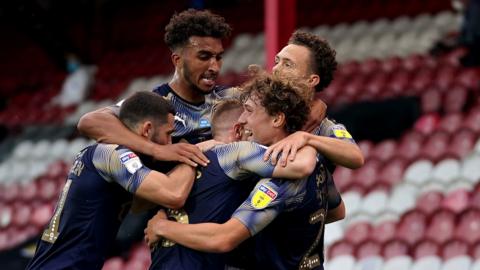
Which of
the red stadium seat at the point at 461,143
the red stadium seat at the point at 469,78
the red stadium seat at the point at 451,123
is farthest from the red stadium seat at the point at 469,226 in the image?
the red stadium seat at the point at 469,78

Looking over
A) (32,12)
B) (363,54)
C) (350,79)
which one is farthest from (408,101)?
(32,12)

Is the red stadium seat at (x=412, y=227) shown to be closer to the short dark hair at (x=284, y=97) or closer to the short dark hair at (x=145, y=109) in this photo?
the short dark hair at (x=284, y=97)

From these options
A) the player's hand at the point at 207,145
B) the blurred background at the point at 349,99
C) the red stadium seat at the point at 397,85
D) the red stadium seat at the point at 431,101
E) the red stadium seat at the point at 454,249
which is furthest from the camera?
the red stadium seat at the point at 397,85

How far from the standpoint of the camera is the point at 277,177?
15.8 feet

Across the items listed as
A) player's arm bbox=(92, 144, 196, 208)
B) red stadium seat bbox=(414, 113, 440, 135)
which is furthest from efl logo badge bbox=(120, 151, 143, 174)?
red stadium seat bbox=(414, 113, 440, 135)

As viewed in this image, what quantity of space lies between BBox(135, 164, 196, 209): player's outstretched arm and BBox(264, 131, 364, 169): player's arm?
0.36 metres

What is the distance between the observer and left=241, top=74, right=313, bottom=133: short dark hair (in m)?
4.90

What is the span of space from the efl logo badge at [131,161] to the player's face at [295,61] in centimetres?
88

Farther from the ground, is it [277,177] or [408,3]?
[277,177]

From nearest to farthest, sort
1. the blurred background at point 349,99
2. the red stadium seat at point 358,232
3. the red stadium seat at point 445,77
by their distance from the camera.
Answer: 1. the blurred background at point 349,99
2. the red stadium seat at point 358,232
3. the red stadium seat at point 445,77

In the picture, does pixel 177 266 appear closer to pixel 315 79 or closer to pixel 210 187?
pixel 210 187

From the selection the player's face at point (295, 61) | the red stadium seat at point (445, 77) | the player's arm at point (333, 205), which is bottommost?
the red stadium seat at point (445, 77)

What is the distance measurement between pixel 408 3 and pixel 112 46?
526 cm

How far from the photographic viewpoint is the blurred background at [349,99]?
995cm
